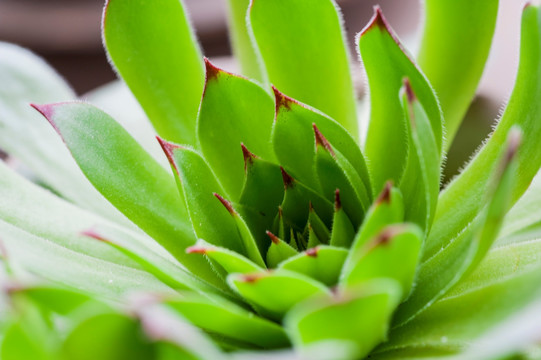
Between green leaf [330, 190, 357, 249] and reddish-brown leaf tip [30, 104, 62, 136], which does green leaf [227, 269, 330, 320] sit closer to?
green leaf [330, 190, 357, 249]

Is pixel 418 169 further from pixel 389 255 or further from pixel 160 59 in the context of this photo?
pixel 160 59

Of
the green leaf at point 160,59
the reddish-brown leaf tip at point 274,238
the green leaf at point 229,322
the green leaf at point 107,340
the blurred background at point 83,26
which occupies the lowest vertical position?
the green leaf at point 107,340

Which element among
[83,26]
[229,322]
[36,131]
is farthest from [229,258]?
[83,26]

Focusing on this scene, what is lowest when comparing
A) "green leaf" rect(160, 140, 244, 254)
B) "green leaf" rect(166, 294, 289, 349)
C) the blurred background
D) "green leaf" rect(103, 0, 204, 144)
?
"green leaf" rect(166, 294, 289, 349)

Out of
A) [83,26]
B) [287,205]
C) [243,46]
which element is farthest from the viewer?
[83,26]

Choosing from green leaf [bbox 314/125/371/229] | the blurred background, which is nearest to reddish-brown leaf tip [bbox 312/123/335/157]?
green leaf [bbox 314/125/371/229]

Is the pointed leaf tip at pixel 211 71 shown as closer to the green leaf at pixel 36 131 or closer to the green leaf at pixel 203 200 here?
the green leaf at pixel 203 200

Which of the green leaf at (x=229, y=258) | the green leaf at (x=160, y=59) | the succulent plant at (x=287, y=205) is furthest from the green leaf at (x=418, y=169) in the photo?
the green leaf at (x=160, y=59)
